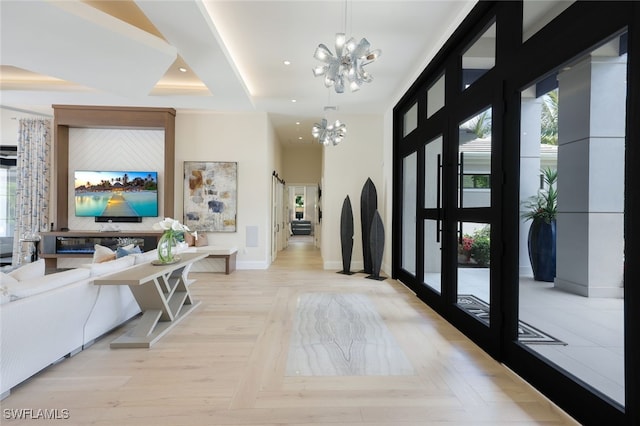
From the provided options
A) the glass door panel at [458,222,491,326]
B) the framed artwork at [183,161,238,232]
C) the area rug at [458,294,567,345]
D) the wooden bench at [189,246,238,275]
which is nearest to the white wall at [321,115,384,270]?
the wooden bench at [189,246,238,275]

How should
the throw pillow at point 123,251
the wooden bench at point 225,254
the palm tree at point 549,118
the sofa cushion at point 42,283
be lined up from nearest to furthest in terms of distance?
the sofa cushion at point 42,283, the palm tree at point 549,118, the throw pillow at point 123,251, the wooden bench at point 225,254

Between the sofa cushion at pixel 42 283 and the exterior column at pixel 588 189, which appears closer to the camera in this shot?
the sofa cushion at pixel 42 283

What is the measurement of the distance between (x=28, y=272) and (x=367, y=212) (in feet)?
16.0

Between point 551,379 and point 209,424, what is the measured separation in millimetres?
2225

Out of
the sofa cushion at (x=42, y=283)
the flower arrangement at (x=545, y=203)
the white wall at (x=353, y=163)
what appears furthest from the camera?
the white wall at (x=353, y=163)

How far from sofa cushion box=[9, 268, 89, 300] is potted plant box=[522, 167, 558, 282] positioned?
4055mm

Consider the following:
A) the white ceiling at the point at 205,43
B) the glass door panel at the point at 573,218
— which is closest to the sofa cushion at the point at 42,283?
the white ceiling at the point at 205,43

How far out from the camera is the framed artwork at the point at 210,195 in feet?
19.7

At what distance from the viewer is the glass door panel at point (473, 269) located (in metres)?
2.95

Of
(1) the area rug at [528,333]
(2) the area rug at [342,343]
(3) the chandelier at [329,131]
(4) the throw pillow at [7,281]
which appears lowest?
(2) the area rug at [342,343]

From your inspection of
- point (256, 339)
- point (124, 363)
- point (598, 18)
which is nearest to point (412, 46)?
point (598, 18)

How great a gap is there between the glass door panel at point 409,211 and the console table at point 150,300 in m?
3.55

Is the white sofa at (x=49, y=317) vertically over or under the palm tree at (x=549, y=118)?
under

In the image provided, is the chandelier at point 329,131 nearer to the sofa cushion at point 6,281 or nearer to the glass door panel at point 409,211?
the glass door panel at point 409,211
